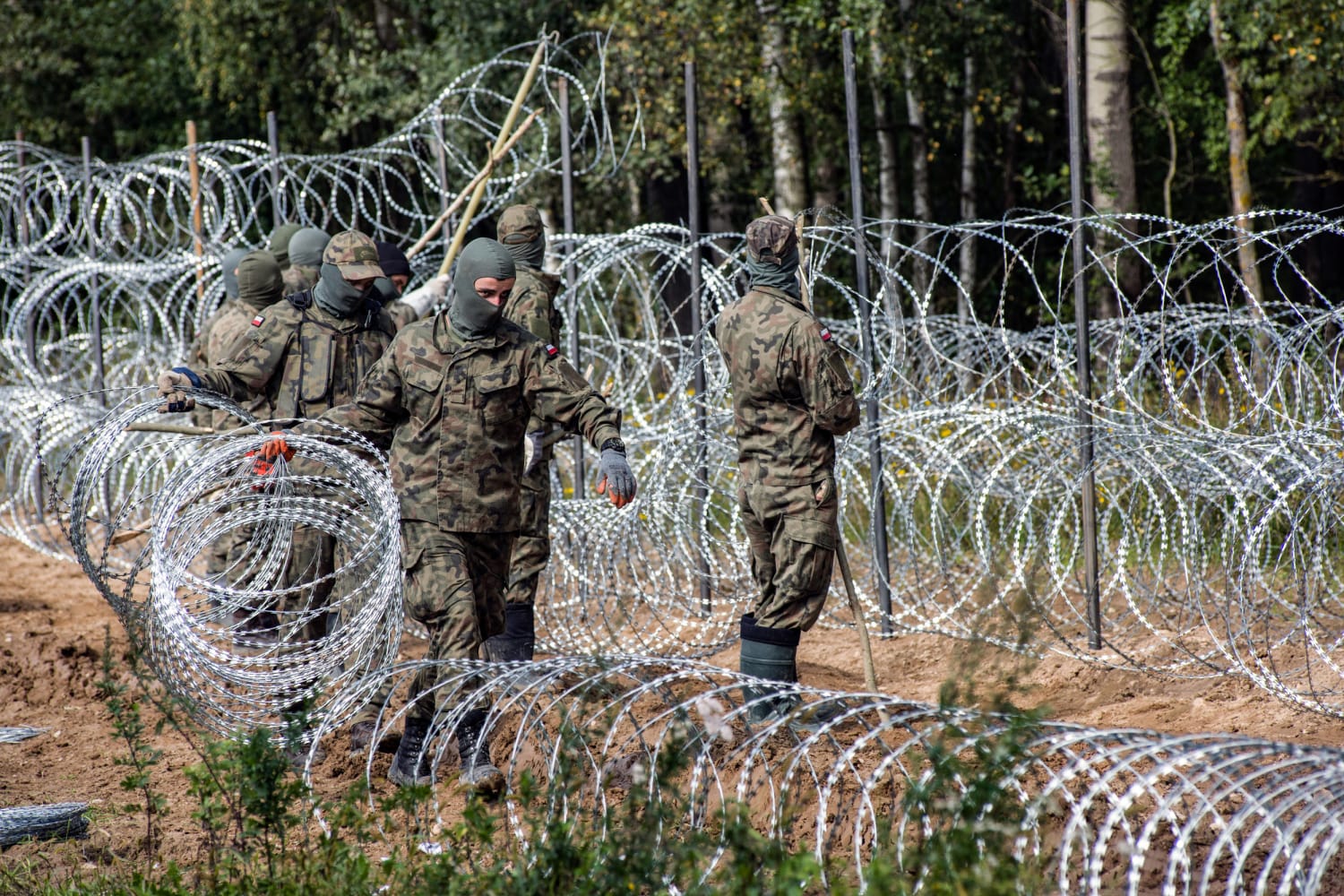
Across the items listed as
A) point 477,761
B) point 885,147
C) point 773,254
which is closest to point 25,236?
point 773,254

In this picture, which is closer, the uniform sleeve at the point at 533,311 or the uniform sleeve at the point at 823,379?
the uniform sleeve at the point at 823,379

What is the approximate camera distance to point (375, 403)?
5547mm

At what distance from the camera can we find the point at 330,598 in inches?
259

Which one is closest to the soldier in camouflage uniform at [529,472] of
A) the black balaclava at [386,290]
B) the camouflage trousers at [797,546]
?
the black balaclava at [386,290]

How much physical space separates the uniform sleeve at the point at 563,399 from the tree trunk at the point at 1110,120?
28.6 ft

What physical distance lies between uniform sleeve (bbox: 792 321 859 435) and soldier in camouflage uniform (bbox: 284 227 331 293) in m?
2.97

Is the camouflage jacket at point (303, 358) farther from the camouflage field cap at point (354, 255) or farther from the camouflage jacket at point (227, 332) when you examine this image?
the camouflage jacket at point (227, 332)

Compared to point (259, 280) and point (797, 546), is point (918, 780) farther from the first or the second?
point (259, 280)

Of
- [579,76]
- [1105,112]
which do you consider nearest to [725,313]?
[1105,112]

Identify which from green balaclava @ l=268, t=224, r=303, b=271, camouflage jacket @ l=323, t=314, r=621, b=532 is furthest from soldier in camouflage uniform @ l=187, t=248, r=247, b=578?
camouflage jacket @ l=323, t=314, r=621, b=532

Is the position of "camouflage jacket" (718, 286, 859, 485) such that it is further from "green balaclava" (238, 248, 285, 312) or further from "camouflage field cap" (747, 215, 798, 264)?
"green balaclava" (238, 248, 285, 312)

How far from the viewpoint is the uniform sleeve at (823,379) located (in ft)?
18.9

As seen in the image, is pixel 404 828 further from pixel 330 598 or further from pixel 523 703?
pixel 330 598

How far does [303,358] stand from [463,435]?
4.48ft
